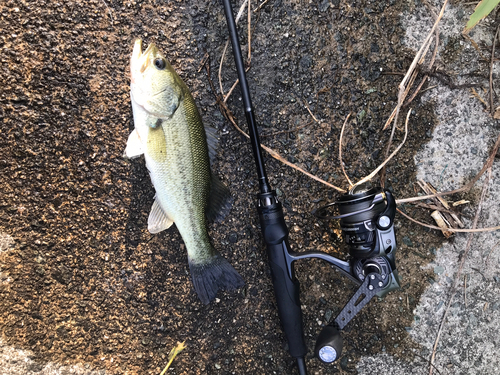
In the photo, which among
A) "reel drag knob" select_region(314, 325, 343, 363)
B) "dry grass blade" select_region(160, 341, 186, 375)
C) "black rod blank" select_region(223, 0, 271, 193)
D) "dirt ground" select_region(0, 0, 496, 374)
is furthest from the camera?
"dry grass blade" select_region(160, 341, 186, 375)

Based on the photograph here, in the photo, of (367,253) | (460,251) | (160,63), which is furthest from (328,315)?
(160,63)

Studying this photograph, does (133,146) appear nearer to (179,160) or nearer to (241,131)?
(179,160)

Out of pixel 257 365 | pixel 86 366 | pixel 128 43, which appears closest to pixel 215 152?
pixel 128 43

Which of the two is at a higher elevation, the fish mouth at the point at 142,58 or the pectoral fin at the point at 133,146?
the fish mouth at the point at 142,58

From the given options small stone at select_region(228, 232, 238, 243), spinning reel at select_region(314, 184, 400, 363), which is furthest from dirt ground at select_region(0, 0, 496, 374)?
spinning reel at select_region(314, 184, 400, 363)

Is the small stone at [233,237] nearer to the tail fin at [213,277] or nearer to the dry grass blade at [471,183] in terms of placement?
the tail fin at [213,277]

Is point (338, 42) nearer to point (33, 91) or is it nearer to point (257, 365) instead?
point (33, 91)

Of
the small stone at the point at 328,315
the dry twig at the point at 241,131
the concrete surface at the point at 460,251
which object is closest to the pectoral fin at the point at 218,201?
the dry twig at the point at 241,131

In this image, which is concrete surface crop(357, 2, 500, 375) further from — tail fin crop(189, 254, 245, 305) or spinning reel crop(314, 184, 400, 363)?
tail fin crop(189, 254, 245, 305)
